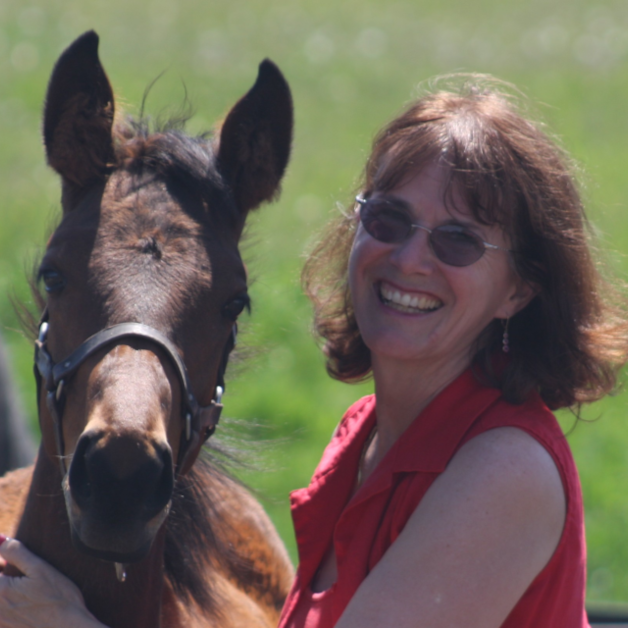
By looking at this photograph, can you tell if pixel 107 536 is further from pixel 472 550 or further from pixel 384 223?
pixel 384 223

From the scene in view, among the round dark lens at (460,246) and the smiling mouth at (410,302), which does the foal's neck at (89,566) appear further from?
the round dark lens at (460,246)

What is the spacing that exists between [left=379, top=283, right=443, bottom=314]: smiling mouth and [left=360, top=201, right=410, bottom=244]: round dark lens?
0.15 m

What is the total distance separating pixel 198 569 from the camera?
254 cm

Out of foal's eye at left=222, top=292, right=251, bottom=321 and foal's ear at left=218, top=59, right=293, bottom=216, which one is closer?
foal's eye at left=222, top=292, right=251, bottom=321

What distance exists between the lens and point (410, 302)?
7.22ft

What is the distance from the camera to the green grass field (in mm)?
5641

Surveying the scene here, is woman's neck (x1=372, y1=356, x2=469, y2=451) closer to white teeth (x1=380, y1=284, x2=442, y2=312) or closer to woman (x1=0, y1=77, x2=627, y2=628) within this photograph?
woman (x1=0, y1=77, x2=627, y2=628)

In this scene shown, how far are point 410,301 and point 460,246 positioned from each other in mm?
214

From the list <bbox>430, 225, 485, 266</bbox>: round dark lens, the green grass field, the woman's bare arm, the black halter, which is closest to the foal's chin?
the black halter

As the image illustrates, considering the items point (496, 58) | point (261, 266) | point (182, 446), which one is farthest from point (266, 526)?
point (496, 58)

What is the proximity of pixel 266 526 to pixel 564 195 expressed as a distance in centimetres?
200

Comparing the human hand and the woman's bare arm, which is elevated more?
the woman's bare arm

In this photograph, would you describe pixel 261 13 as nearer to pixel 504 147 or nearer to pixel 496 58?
pixel 496 58

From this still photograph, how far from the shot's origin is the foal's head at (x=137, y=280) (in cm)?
178
